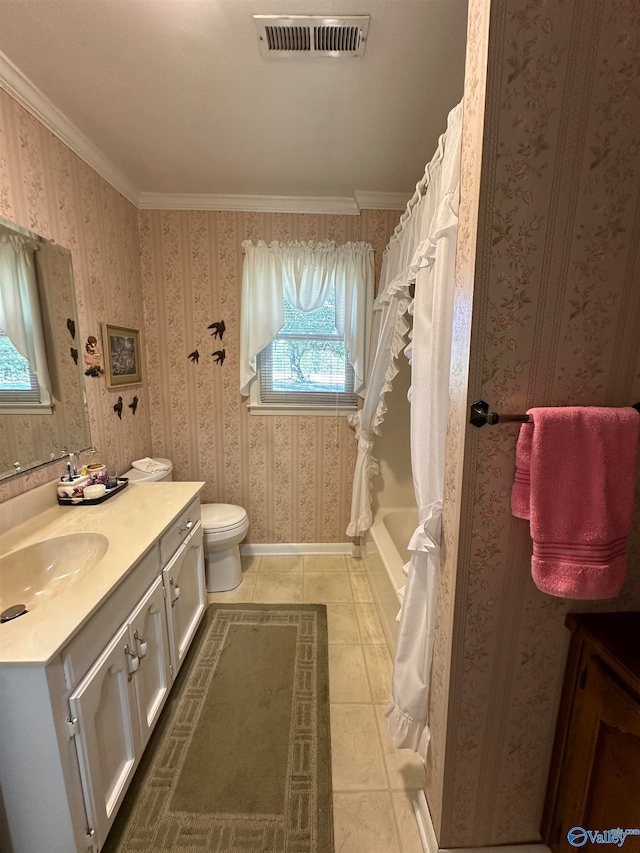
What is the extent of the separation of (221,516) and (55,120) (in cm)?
212

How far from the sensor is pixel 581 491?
81 centimetres

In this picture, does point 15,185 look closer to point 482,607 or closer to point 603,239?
point 603,239

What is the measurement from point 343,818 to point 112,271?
2691mm

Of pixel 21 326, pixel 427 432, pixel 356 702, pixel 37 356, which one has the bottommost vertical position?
pixel 356 702

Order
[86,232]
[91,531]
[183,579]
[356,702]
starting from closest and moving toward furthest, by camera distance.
Answer: [91,531], [356,702], [183,579], [86,232]

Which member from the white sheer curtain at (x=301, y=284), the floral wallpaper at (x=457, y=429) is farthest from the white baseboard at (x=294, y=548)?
the floral wallpaper at (x=457, y=429)

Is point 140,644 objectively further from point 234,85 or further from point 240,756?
point 234,85

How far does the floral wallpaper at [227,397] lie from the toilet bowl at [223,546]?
385 mm

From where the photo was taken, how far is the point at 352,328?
2.45m

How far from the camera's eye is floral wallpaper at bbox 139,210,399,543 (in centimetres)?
241

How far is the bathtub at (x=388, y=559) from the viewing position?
1.82m

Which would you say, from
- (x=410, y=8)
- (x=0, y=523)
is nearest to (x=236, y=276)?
(x=410, y=8)

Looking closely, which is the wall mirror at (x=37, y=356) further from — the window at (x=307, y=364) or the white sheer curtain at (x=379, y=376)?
the white sheer curtain at (x=379, y=376)

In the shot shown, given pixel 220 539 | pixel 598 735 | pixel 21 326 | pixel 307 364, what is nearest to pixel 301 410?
pixel 307 364
